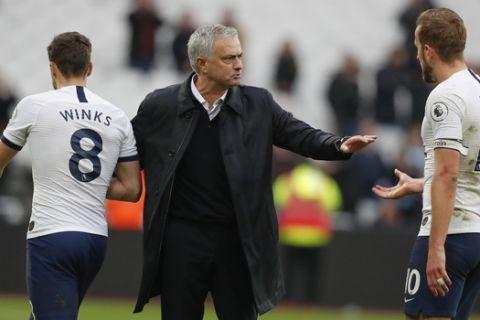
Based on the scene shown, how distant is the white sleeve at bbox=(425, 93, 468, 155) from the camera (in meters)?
Result: 6.58

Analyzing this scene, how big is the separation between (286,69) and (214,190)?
13.4 metres

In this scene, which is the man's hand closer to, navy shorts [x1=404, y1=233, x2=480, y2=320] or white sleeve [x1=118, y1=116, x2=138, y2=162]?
navy shorts [x1=404, y1=233, x2=480, y2=320]

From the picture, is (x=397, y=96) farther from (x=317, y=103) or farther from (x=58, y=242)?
(x=58, y=242)

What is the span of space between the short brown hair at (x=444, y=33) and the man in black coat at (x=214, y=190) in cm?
90

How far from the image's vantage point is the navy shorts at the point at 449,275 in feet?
21.9

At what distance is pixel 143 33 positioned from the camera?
67.7 feet

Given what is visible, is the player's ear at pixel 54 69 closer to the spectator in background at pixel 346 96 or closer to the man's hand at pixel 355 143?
the man's hand at pixel 355 143

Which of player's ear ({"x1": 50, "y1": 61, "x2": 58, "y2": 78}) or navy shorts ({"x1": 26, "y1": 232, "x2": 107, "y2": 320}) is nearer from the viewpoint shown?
navy shorts ({"x1": 26, "y1": 232, "x2": 107, "y2": 320})

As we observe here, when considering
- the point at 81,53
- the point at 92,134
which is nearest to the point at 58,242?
the point at 92,134

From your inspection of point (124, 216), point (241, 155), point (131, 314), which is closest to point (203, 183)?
point (241, 155)

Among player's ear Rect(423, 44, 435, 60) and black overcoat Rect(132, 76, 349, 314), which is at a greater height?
player's ear Rect(423, 44, 435, 60)

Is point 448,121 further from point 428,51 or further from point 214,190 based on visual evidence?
point 214,190

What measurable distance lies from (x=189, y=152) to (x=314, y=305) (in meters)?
9.14

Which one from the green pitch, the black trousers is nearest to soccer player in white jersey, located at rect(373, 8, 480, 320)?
the black trousers
